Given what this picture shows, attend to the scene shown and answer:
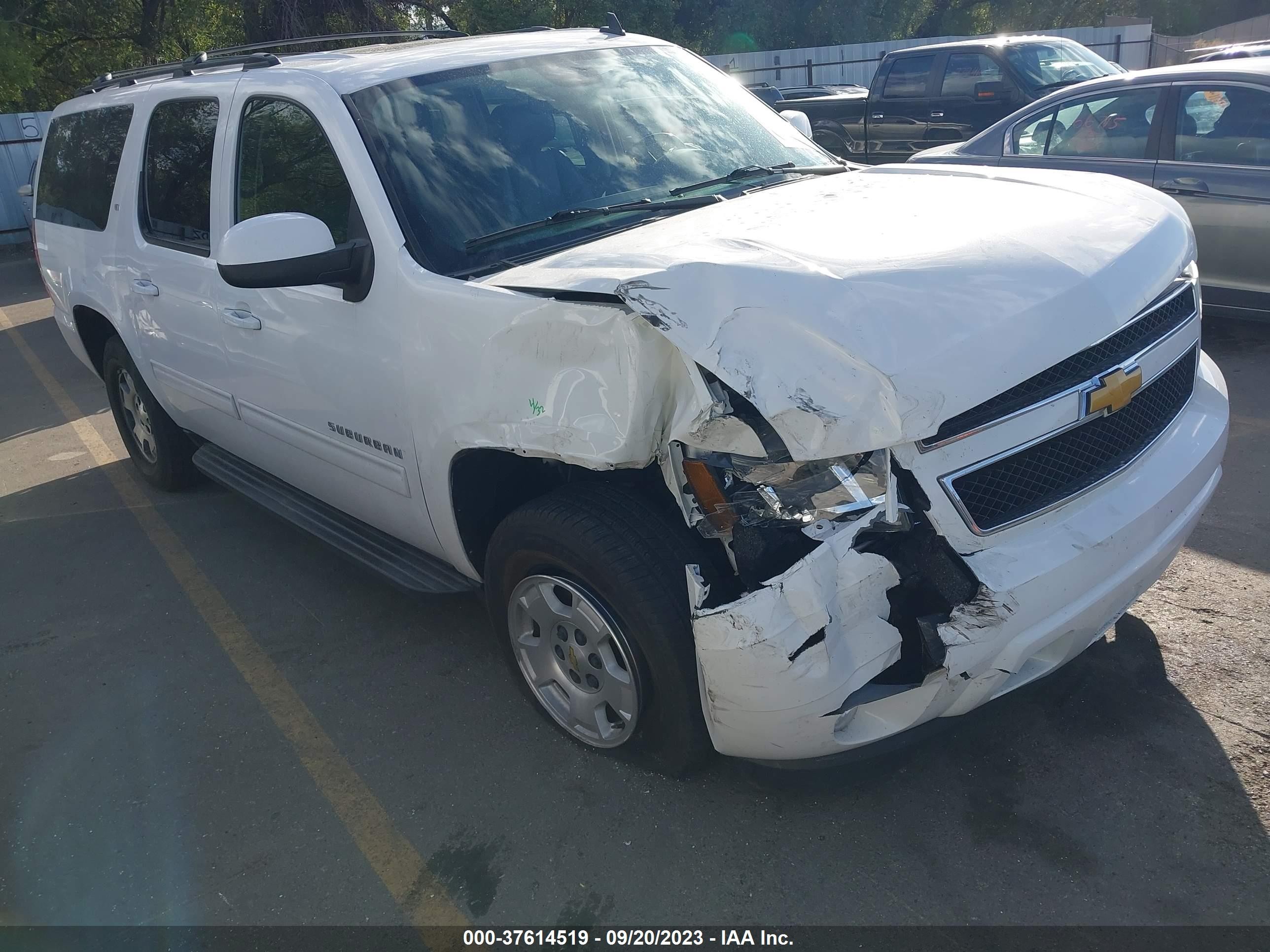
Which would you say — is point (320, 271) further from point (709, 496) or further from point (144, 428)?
point (144, 428)

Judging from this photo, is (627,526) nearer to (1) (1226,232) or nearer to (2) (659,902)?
(2) (659,902)

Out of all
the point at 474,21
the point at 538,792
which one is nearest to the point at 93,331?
the point at 538,792

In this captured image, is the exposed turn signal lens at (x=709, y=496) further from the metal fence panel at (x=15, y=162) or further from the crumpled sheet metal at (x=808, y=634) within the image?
the metal fence panel at (x=15, y=162)

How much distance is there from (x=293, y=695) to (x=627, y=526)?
1.78 metres

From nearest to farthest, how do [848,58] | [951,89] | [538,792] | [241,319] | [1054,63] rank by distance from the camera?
[538,792] → [241,319] → [1054,63] → [951,89] → [848,58]

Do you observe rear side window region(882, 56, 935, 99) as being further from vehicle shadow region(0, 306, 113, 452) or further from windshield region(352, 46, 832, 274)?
vehicle shadow region(0, 306, 113, 452)

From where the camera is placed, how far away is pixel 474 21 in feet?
87.1

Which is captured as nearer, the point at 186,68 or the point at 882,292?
the point at 882,292

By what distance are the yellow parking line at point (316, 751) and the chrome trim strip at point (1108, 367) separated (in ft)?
5.71

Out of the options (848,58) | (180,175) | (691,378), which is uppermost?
(180,175)

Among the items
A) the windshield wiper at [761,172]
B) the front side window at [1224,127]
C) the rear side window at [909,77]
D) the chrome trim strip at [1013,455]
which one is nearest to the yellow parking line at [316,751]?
the chrome trim strip at [1013,455]

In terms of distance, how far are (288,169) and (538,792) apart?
242 centimetres

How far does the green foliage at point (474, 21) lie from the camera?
45.9 ft

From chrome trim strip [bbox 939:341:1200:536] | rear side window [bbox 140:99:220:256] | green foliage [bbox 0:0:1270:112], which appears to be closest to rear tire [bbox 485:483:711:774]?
chrome trim strip [bbox 939:341:1200:536]
